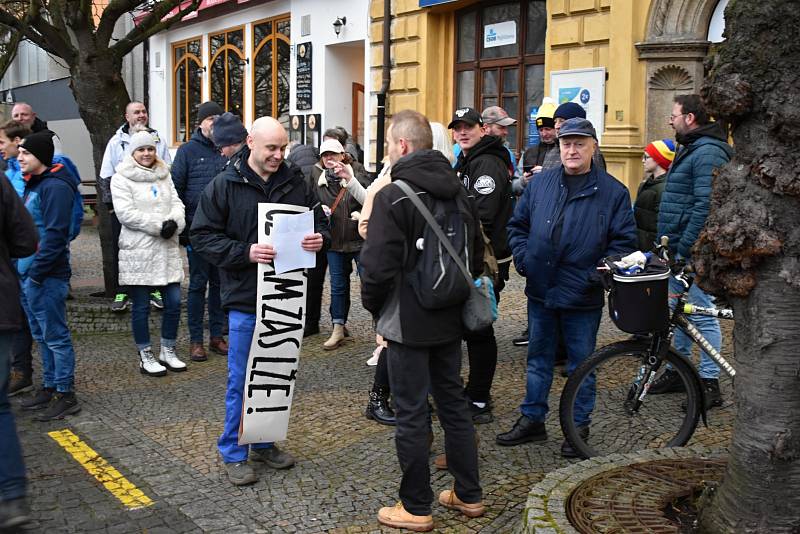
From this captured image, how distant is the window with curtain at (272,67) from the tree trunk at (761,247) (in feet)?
57.5

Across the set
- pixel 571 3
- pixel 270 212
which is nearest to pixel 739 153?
pixel 270 212

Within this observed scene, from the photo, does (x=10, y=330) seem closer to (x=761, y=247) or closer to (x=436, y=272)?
(x=436, y=272)

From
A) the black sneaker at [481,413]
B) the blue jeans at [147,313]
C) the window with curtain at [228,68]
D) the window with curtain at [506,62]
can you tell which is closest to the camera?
the black sneaker at [481,413]

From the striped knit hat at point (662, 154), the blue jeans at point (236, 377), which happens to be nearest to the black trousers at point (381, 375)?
the blue jeans at point (236, 377)

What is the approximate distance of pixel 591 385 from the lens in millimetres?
5043

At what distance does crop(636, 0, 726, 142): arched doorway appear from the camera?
11469 millimetres

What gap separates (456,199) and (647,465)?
150 centimetres

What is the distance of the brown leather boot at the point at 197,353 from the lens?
7492mm

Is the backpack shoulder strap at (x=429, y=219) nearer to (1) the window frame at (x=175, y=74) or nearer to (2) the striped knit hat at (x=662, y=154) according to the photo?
(2) the striped knit hat at (x=662, y=154)

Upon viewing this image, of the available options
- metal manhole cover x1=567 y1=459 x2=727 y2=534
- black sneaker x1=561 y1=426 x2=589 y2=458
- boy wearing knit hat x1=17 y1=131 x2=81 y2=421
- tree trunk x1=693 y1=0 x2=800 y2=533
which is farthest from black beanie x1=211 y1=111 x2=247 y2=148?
tree trunk x1=693 y1=0 x2=800 y2=533

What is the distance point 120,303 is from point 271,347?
4447 millimetres

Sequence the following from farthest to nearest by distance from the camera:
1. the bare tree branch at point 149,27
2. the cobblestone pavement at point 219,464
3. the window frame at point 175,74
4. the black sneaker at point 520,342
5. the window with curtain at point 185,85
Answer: the window with curtain at point 185,85, the window frame at point 175,74, the bare tree branch at point 149,27, the black sneaker at point 520,342, the cobblestone pavement at point 219,464

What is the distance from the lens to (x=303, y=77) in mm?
19531

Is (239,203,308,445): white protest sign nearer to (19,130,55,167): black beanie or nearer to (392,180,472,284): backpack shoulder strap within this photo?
(392,180,472,284): backpack shoulder strap
